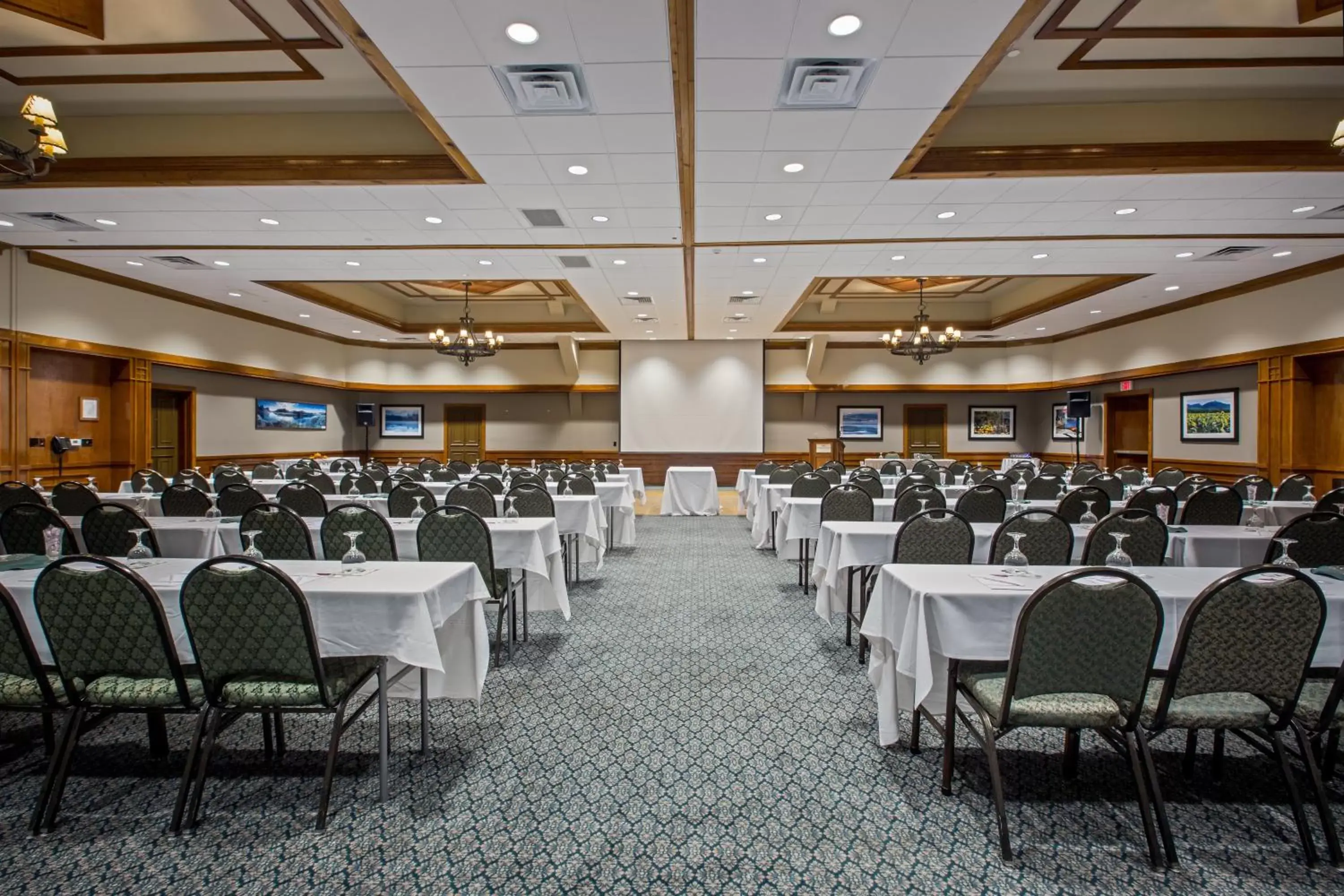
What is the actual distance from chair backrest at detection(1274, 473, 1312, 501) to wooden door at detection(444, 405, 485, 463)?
15.6m

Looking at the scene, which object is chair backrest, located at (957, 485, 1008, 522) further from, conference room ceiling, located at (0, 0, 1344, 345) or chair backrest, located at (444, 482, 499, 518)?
chair backrest, located at (444, 482, 499, 518)

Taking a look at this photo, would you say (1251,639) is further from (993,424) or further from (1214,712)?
(993,424)

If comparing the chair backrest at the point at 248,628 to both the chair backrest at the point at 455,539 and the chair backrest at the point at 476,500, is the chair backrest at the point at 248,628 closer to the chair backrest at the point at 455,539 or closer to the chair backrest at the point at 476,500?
the chair backrest at the point at 455,539

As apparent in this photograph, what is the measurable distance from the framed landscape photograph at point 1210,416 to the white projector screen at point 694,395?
26.1 ft

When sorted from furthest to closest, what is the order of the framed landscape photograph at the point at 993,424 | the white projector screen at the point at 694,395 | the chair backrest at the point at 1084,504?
the framed landscape photograph at the point at 993,424, the white projector screen at the point at 694,395, the chair backrest at the point at 1084,504

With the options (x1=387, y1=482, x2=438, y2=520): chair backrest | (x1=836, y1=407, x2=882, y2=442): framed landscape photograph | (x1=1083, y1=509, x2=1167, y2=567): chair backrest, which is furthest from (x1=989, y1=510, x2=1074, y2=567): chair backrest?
(x1=836, y1=407, x2=882, y2=442): framed landscape photograph

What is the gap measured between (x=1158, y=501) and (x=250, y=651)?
6.51m

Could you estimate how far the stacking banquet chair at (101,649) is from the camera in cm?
224

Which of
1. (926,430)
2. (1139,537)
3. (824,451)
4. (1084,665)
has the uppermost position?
(926,430)

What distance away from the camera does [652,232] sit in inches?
286

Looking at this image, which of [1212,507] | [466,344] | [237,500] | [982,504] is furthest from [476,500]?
[466,344]

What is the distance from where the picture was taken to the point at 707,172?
5.54 m

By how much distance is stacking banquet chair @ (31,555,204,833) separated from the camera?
224 cm

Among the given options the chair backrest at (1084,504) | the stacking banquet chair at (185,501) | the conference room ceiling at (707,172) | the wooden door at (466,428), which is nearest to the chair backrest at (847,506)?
the chair backrest at (1084,504)
